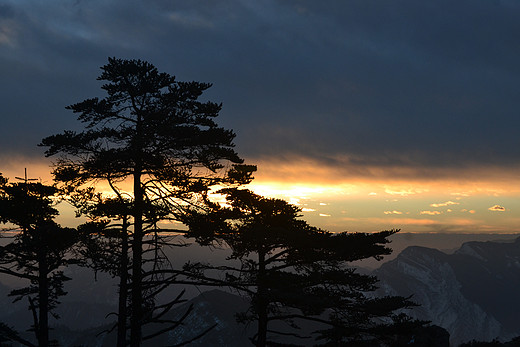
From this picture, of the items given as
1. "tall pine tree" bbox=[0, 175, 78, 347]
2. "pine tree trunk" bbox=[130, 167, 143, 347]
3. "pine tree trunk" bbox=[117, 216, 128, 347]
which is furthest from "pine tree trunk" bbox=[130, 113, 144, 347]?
"tall pine tree" bbox=[0, 175, 78, 347]

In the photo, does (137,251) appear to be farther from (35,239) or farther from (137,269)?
(35,239)

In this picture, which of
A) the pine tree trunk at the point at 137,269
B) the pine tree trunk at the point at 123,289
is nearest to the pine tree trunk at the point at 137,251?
the pine tree trunk at the point at 137,269

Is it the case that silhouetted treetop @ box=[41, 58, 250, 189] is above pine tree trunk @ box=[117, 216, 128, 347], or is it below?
above

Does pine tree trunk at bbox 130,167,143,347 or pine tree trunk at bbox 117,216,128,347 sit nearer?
pine tree trunk at bbox 130,167,143,347

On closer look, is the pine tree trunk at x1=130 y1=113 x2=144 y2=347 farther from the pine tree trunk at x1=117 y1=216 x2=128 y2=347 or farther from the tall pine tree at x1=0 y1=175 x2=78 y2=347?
the tall pine tree at x1=0 y1=175 x2=78 y2=347

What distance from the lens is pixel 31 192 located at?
22281 mm

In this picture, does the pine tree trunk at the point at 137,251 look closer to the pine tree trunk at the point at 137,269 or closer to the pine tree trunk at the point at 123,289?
the pine tree trunk at the point at 137,269

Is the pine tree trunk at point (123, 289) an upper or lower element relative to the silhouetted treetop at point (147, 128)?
lower

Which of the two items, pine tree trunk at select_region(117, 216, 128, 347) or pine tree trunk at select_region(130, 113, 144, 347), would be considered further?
pine tree trunk at select_region(117, 216, 128, 347)

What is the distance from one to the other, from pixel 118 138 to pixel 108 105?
1.29 m

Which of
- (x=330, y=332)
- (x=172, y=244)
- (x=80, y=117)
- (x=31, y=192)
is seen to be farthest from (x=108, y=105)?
(x=330, y=332)

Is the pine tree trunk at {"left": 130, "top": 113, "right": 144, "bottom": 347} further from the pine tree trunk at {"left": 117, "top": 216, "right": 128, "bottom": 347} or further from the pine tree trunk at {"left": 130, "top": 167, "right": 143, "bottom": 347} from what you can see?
the pine tree trunk at {"left": 117, "top": 216, "right": 128, "bottom": 347}

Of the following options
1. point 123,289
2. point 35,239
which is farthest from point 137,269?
point 35,239

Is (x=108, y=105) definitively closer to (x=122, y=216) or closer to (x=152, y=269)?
(x=122, y=216)
